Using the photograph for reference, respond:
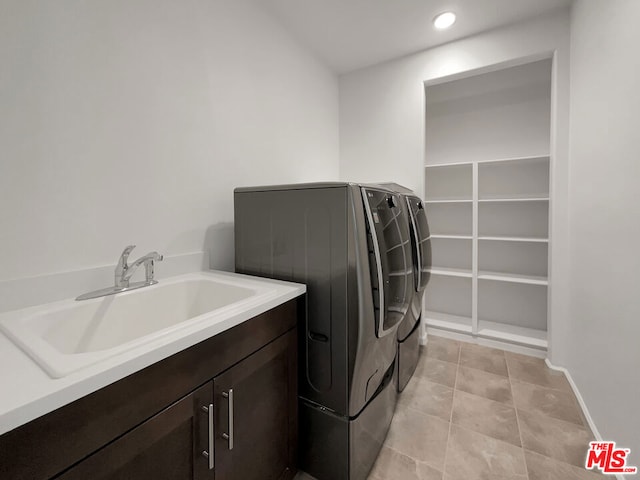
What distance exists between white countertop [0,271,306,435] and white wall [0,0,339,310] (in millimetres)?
485

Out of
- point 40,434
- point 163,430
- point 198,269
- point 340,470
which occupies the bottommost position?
point 340,470

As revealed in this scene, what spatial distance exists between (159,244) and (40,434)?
39.5 inches

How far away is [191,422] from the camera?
767mm

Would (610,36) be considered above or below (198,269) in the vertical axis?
A: above

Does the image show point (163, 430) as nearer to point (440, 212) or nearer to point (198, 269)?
point (198, 269)

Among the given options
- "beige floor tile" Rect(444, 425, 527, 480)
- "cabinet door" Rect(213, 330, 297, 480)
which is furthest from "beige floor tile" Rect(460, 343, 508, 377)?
"cabinet door" Rect(213, 330, 297, 480)

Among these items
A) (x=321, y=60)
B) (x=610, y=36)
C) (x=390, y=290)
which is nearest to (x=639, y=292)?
(x=390, y=290)

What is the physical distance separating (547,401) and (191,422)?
88.2 inches

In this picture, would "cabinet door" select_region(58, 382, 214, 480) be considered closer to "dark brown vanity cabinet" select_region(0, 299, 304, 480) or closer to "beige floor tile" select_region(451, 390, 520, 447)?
"dark brown vanity cabinet" select_region(0, 299, 304, 480)

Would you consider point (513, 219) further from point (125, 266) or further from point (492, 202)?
point (125, 266)

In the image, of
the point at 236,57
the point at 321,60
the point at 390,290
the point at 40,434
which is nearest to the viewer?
the point at 40,434

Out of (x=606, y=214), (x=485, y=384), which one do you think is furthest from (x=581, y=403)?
(x=606, y=214)

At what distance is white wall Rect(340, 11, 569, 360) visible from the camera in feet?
6.91

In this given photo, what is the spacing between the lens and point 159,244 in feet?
4.55
